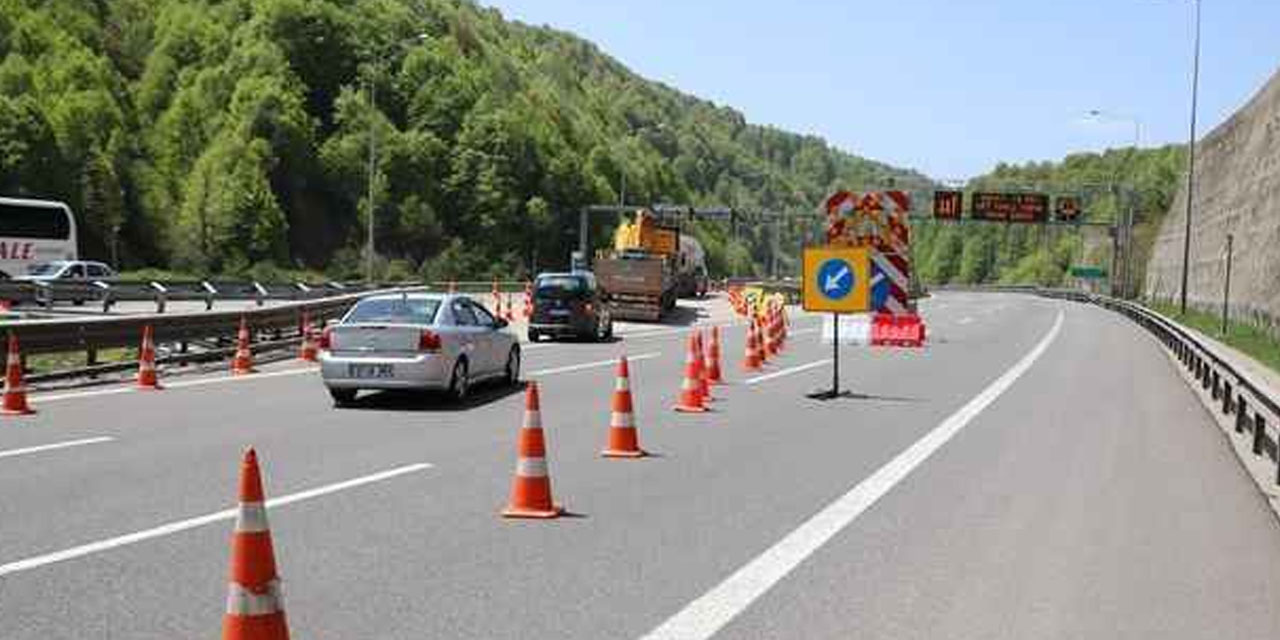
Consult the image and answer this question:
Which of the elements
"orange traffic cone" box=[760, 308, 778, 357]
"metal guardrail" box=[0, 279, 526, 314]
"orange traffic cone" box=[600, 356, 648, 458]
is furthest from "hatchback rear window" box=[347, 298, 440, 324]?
"metal guardrail" box=[0, 279, 526, 314]

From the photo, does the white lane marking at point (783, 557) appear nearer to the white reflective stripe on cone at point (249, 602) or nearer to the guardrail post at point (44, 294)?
the white reflective stripe on cone at point (249, 602)

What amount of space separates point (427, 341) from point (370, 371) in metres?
0.75

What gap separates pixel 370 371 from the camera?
17.2 m

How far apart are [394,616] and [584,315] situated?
2785 cm

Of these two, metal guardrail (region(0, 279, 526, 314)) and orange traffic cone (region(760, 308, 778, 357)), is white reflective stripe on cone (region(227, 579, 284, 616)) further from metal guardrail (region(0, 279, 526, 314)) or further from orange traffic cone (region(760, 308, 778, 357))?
metal guardrail (region(0, 279, 526, 314))

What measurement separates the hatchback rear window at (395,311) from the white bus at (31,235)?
3449 cm

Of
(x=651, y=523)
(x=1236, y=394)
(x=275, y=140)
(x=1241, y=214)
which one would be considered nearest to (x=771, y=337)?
(x=1236, y=394)

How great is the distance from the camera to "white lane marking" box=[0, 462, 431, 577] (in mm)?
7863

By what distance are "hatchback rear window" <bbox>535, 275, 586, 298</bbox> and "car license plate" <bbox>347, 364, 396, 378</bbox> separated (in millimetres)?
17214

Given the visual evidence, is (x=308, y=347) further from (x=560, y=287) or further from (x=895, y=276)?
(x=895, y=276)

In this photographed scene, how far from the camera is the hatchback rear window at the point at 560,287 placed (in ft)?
113

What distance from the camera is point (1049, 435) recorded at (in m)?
15.9

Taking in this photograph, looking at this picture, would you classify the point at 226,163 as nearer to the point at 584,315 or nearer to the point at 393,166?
the point at 393,166

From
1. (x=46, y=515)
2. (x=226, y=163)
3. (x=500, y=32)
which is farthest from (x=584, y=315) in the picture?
(x=500, y=32)
